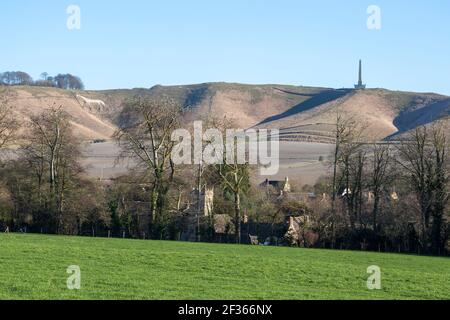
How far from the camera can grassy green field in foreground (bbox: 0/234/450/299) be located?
1603 cm

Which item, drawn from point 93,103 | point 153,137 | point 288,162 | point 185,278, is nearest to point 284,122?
point 93,103

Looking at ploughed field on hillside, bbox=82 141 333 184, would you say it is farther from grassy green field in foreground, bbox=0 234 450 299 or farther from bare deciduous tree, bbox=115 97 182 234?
grassy green field in foreground, bbox=0 234 450 299

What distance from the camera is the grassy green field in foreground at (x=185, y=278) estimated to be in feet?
52.6

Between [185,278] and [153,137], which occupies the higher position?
[153,137]

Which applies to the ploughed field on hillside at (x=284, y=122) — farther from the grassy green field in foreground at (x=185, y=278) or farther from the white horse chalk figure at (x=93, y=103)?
the grassy green field in foreground at (x=185, y=278)

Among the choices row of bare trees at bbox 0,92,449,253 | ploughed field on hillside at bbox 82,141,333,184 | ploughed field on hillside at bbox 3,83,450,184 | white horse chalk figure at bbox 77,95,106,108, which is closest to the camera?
row of bare trees at bbox 0,92,449,253

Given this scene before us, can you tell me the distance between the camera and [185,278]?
1920cm

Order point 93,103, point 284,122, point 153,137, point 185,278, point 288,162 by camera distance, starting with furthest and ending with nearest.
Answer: point 284,122 → point 93,103 → point 288,162 → point 153,137 → point 185,278

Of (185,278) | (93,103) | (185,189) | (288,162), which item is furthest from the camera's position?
(93,103)

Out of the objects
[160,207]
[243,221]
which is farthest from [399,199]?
[160,207]

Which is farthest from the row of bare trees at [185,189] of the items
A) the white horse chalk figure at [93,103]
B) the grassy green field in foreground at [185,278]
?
the white horse chalk figure at [93,103]

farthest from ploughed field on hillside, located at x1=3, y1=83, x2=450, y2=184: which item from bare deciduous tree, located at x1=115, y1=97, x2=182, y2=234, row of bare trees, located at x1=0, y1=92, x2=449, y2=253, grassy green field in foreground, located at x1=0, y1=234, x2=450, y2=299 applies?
grassy green field in foreground, located at x1=0, y1=234, x2=450, y2=299

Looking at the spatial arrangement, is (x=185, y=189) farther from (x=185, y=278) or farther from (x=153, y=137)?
(x=185, y=278)
